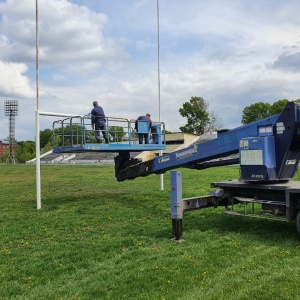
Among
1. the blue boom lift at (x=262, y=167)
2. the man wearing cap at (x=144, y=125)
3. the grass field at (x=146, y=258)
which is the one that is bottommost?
the grass field at (x=146, y=258)

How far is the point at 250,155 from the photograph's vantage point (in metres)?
8.51

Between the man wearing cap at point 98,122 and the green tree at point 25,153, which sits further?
the green tree at point 25,153

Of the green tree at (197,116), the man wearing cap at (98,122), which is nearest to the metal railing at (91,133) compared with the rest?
the man wearing cap at (98,122)

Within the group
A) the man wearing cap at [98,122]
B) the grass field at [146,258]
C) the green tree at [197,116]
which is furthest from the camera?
the green tree at [197,116]

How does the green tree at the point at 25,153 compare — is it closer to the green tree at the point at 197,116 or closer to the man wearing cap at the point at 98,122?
the green tree at the point at 197,116

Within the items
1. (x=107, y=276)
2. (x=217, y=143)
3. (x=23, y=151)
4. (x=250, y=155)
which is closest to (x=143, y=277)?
(x=107, y=276)

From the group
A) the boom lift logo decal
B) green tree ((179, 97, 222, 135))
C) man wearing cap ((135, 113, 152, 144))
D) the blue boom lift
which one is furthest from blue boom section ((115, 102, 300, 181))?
green tree ((179, 97, 222, 135))

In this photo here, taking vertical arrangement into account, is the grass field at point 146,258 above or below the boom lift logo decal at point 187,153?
below

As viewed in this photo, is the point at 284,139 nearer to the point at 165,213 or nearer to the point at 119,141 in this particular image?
the point at 165,213

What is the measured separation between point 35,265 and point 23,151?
13492cm

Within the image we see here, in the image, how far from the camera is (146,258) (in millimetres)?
7340

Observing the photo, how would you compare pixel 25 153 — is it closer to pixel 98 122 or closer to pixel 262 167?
pixel 98 122

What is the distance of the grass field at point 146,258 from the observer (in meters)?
5.72

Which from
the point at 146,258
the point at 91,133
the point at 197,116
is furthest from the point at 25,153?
the point at 146,258
